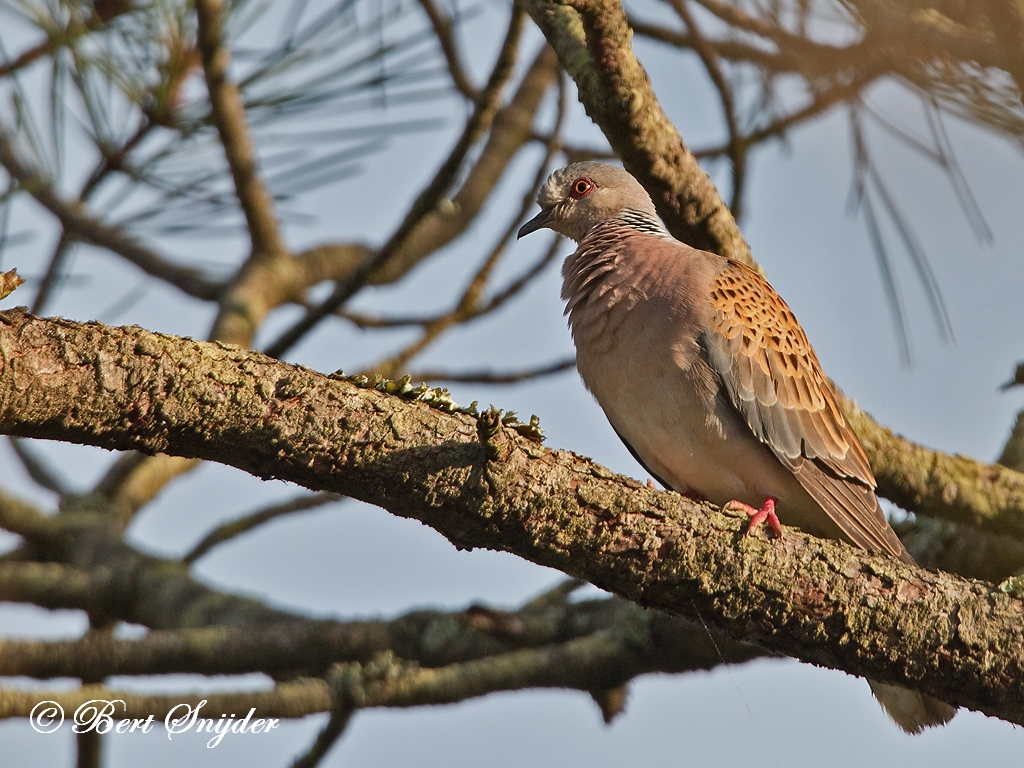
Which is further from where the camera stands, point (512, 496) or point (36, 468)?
point (36, 468)

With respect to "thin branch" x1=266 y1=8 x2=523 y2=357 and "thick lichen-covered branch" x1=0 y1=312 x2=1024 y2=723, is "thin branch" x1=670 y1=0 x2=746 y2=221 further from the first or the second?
"thick lichen-covered branch" x1=0 y1=312 x2=1024 y2=723

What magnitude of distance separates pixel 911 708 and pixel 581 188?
8.58 ft

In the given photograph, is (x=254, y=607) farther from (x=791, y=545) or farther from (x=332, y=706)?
(x=791, y=545)

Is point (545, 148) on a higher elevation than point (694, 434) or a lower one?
higher

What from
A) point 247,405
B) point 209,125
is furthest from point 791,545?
point 209,125

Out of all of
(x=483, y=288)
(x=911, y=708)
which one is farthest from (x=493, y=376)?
(x=911, y=708)

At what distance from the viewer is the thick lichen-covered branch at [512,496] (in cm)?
236

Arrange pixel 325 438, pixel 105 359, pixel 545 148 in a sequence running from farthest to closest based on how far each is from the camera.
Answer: pixel 545 148 < pixel 325 438 < pixel 105 359

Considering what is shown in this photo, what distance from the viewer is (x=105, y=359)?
7.73 feet

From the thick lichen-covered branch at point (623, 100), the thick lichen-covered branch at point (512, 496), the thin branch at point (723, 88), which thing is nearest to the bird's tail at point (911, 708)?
the thick lichen-covered branch at point (512, 496)

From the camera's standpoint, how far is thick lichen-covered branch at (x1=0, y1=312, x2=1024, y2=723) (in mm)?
2361

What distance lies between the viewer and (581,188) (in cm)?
518

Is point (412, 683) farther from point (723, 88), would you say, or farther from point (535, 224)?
point (723, 88)

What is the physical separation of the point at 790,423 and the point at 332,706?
6.49 ft
